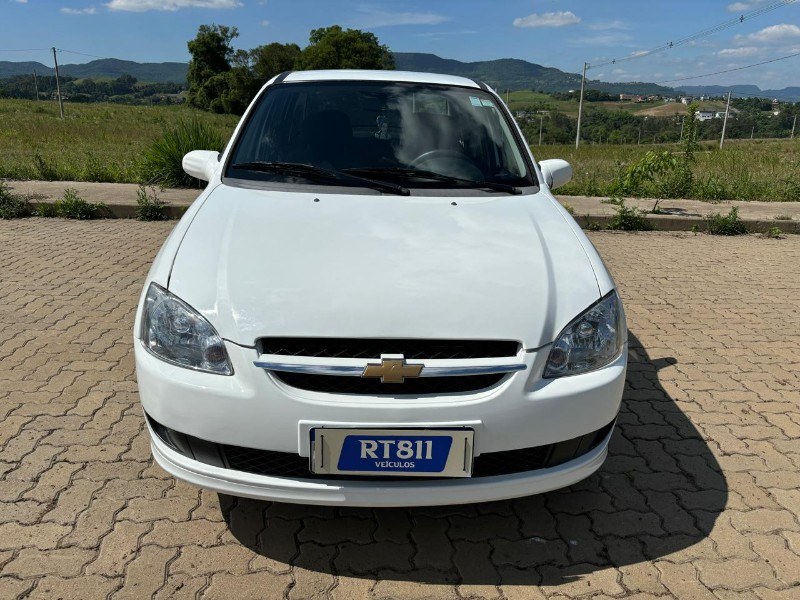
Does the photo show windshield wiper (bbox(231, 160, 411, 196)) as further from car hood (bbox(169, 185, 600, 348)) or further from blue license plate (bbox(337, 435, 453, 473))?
blue license plate (bbox(337, 435, 453, 473))

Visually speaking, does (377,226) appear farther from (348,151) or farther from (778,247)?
(778,247)

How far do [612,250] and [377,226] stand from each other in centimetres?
521

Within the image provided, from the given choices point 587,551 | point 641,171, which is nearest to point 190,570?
point 587,551

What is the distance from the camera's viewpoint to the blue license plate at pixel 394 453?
6.44 feet

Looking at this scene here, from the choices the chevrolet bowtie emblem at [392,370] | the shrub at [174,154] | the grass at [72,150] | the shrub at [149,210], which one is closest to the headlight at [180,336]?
the chevrolet bowtie emblem at [392,370]

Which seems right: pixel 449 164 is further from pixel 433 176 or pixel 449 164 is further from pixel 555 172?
pixel 555 172

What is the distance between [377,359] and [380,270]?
369 millimetres

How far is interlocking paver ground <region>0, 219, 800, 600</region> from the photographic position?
2184 mm

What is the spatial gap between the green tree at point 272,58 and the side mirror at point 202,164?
237 feet

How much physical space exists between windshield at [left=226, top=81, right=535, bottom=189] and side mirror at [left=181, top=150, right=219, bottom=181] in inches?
10.9

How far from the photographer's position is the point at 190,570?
221 centimetres

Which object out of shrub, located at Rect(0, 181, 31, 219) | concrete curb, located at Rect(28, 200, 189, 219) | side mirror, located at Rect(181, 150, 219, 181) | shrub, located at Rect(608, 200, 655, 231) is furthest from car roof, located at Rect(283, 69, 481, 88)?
shrub, located at Rect(0, 181, 31, 219)

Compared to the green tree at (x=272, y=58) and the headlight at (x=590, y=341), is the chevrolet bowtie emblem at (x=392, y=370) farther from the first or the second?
the green tree at (x=272, y=58)

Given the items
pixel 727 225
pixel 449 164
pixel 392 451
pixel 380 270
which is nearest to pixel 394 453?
pixel 392 451
